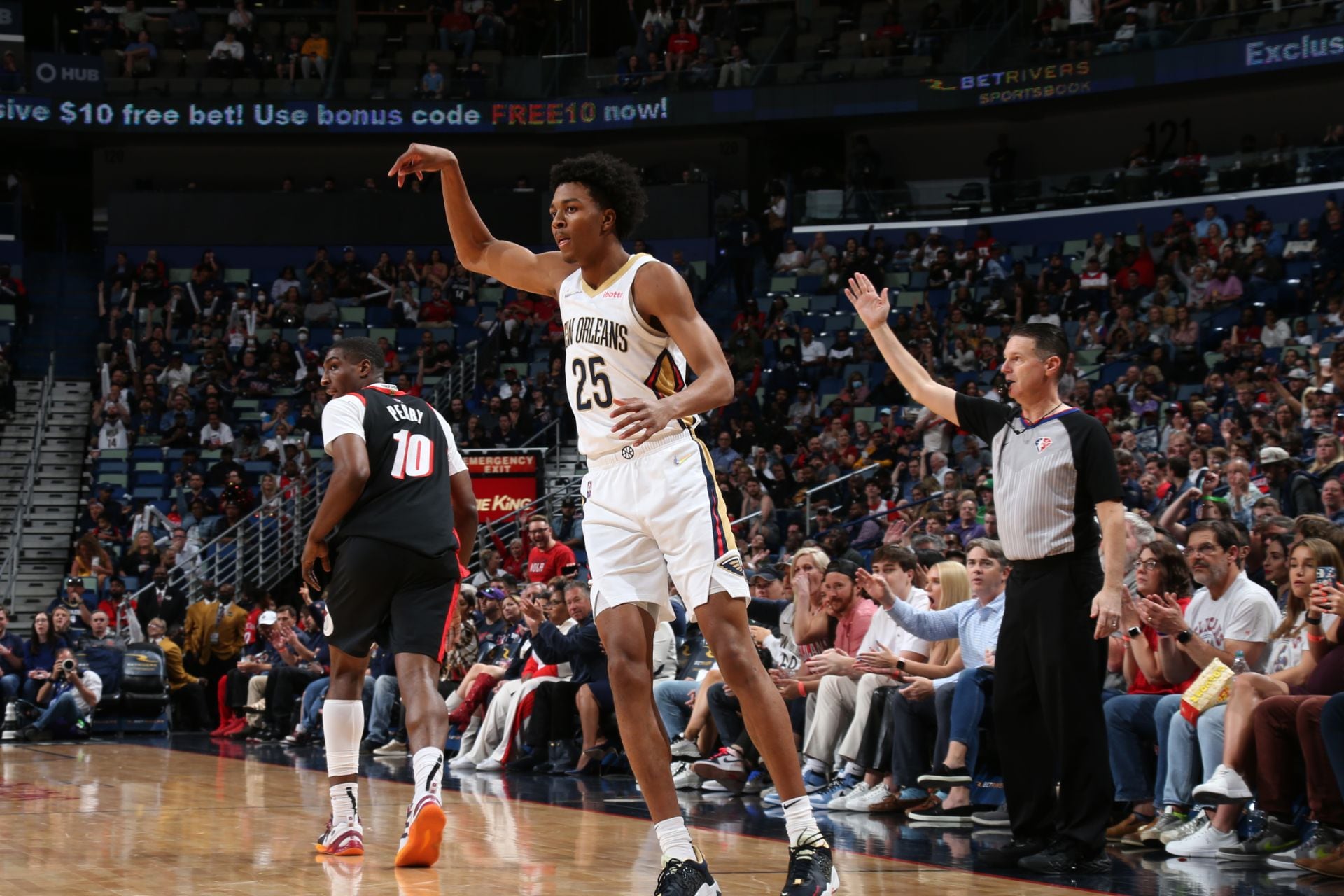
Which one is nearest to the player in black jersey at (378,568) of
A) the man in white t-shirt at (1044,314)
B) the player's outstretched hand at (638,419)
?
the player's outstretched hand at (638,419)

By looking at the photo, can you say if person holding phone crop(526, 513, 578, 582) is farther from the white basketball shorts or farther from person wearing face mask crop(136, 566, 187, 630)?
the white basketball shorts

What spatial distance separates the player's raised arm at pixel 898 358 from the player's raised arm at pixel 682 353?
116 cm

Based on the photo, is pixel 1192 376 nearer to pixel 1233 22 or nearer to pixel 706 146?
pixel 1233 22

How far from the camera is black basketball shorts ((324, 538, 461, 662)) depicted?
6.08 meters

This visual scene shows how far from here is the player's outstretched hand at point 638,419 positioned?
14.0 feet

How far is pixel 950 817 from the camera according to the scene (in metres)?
7.49

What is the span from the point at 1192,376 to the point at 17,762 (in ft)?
40.2

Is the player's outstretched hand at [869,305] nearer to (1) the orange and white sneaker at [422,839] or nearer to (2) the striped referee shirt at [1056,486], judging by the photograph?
(2) the striped referee shirt at [1056,486]

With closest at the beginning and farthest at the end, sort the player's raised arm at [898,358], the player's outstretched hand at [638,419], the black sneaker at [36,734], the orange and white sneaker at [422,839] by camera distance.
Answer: the player's outstretched hand at [638,419]
the orange and white sneaker at [422,839]
the player's raised arm at [898,358]
the black sneaker at [36,734]

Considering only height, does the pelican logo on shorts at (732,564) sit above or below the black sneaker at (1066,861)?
above

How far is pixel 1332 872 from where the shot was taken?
568 cm

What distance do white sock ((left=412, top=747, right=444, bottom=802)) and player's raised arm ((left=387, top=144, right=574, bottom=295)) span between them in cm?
177

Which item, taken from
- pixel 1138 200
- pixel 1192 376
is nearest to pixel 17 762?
pixel 1192 376

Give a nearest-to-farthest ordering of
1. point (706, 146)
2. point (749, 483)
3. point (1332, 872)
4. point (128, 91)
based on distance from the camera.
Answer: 1. point (1332, 872)
2. point (749, 483)
3. point (128, 91)
4. point (706, 146)
